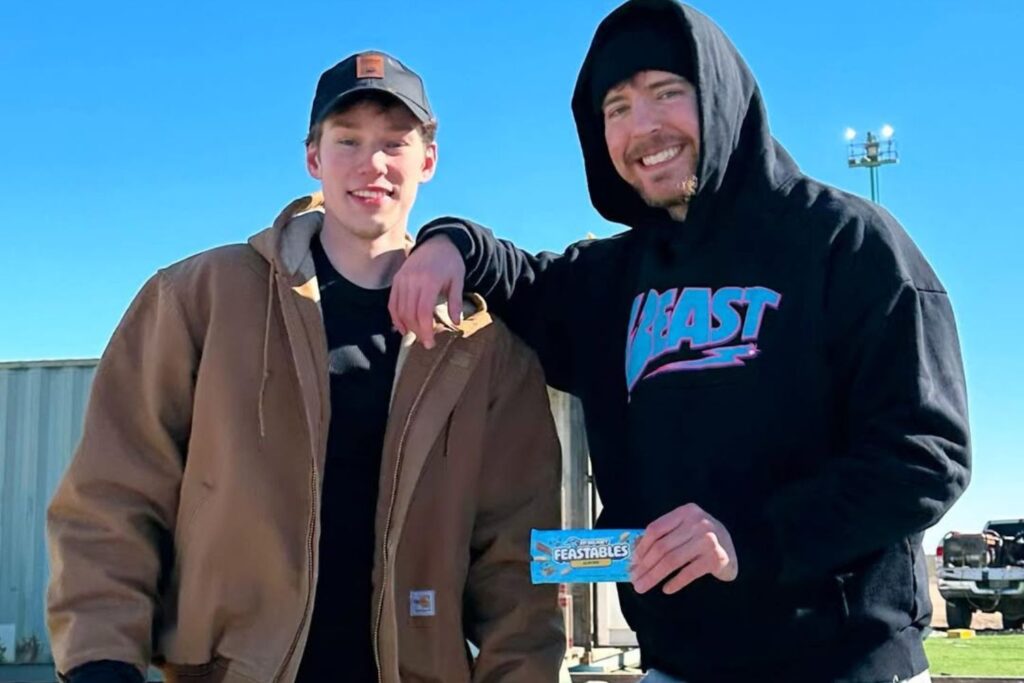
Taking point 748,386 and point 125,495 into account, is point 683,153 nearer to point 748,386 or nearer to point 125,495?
point 748,386

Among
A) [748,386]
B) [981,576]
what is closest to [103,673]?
[748,386]

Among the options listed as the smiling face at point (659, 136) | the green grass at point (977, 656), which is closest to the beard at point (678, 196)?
the smiling face at point (659, 136)

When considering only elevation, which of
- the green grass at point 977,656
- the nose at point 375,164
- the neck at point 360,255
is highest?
the nose at point 375,164

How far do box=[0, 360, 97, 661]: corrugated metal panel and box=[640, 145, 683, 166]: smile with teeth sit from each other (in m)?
10.1

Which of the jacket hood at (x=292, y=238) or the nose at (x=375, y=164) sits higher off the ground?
the nose at (x=375, y=164)

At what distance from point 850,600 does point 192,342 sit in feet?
6.18

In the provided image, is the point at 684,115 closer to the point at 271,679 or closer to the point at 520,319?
the point at 520,319

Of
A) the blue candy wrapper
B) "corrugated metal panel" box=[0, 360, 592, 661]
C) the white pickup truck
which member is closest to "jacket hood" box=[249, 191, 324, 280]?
the blue candy wrapper

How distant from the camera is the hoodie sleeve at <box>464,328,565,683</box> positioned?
3.47 meters

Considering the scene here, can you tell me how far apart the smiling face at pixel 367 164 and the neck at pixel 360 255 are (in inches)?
1.1

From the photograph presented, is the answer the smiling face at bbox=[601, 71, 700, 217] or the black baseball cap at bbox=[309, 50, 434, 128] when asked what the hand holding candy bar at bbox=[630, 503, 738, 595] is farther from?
the black baseball cap at bbox=[309, 50, 434, 128]

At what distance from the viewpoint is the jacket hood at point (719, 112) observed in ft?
9.86

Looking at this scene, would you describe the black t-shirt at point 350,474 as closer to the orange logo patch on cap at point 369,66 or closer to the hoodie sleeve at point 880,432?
the orange logo patch on cap at point 369,66

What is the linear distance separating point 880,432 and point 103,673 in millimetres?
1981
